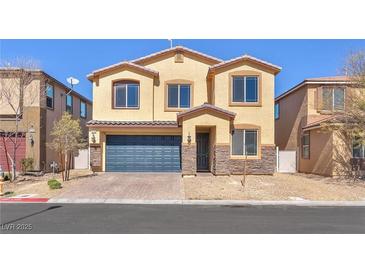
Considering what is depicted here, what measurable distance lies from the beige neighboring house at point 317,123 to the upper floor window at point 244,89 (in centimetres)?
452

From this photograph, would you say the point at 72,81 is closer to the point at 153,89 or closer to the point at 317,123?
the point at 153,89

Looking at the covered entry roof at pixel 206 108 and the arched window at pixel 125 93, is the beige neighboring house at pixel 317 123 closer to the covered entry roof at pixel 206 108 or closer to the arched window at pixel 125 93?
the covered entry roof at pixel 206 108

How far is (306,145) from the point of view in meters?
23.2

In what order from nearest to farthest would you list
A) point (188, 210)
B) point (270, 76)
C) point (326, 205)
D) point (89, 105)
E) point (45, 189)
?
point (188, 210) < point (326, 205) < point (45, 189) < point (270, 76) < point (89, 105)

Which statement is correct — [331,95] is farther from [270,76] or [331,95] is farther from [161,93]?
[161,93]

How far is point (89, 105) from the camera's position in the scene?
32.2m

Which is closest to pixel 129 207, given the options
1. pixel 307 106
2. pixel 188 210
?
pixel 188 210

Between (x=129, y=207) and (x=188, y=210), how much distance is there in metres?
2.22

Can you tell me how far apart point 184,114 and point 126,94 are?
4.81 metres

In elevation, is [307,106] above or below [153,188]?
above

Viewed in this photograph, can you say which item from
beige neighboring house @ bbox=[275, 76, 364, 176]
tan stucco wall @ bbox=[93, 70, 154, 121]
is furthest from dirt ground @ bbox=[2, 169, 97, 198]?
beige neighboring house @ bbox=[275, 76, 364, 176]

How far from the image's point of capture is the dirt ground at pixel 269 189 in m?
13.8

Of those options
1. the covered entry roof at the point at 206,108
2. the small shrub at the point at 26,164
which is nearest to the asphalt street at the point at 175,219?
the covered entry roof at the point at 206,108

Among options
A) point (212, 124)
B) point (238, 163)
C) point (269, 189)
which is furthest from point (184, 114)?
point (269, 189)
